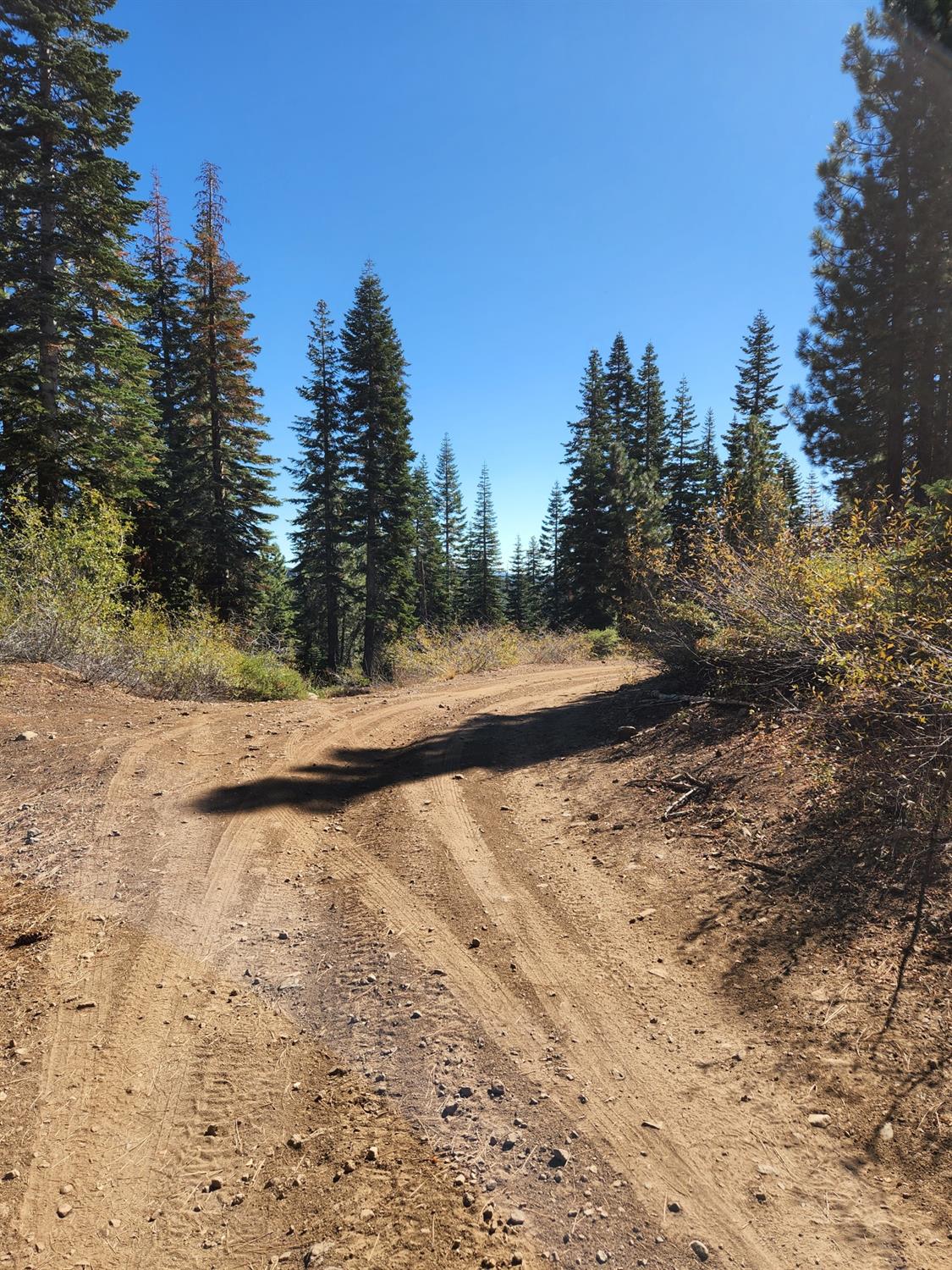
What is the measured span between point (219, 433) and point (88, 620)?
47.4ft

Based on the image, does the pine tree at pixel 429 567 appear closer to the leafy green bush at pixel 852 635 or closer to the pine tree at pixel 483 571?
the pine tree at pixel 483 571

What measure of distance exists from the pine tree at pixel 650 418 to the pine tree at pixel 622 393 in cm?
17

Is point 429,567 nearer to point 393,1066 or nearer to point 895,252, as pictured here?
point 895,252

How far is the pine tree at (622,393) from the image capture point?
4109 cm

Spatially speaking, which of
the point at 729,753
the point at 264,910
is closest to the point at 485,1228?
the point at 264,910

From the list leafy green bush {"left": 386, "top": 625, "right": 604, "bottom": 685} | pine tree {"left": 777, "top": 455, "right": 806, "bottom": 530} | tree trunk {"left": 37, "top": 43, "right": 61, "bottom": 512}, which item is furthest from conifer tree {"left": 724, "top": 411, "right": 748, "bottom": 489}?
tree trunk {"left": 37, "top": 43, "right": 61, "bottom": 512}

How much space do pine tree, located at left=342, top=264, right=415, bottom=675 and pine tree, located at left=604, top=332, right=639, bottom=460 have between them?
1880cm

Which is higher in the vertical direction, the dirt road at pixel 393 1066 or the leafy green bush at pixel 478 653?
the leafy green bush at pixel 478 653

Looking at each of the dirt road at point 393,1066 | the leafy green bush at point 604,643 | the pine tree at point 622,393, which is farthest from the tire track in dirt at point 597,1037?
the pine tree at point 622,393

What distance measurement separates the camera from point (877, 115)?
1302 cm

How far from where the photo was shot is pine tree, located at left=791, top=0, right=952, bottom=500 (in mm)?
12305

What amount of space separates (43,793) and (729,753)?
677 centimetres

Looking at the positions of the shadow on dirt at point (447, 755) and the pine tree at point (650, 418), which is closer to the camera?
the shadow on dirt at point (447, 755)

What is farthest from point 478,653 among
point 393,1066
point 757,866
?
point 393,1066
